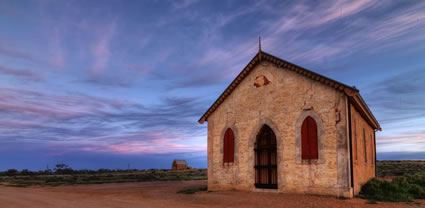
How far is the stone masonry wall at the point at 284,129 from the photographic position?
16.0m

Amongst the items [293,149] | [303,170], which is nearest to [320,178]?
[303,170]

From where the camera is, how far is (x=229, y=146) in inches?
830

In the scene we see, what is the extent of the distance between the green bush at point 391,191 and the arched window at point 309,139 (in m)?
3.42

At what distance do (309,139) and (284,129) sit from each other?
1.66m

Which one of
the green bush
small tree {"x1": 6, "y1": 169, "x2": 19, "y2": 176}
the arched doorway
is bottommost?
small tree {"x1": 6, "y1": 169, "x2": 19, "y2": 176}

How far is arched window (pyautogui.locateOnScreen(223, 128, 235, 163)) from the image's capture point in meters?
20.9

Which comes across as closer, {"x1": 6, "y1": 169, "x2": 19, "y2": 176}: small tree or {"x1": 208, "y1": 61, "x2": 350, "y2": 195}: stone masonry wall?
{"x1": 208, "y1": 61, "x2": 350, "y2": 195}: stone masonry wall

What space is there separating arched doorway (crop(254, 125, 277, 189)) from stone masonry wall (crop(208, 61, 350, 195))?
0.38m

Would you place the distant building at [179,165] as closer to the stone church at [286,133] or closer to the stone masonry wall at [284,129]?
the stone church at [286,133]

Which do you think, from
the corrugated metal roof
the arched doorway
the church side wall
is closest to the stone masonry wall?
the arched doorway

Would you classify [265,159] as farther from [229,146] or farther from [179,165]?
[179,165]

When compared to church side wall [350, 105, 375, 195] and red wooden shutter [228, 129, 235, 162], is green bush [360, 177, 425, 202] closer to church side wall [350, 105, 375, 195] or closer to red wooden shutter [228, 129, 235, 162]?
church side wall [350, 105, 375, 195]

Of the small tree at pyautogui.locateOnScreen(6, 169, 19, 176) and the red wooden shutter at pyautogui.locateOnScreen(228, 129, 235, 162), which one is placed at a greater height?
the red wooden shutter at pyautogui.locateOnScreen(228, 129, 235, 162)

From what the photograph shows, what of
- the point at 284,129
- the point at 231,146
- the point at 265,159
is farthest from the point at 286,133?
the point at 231,146
